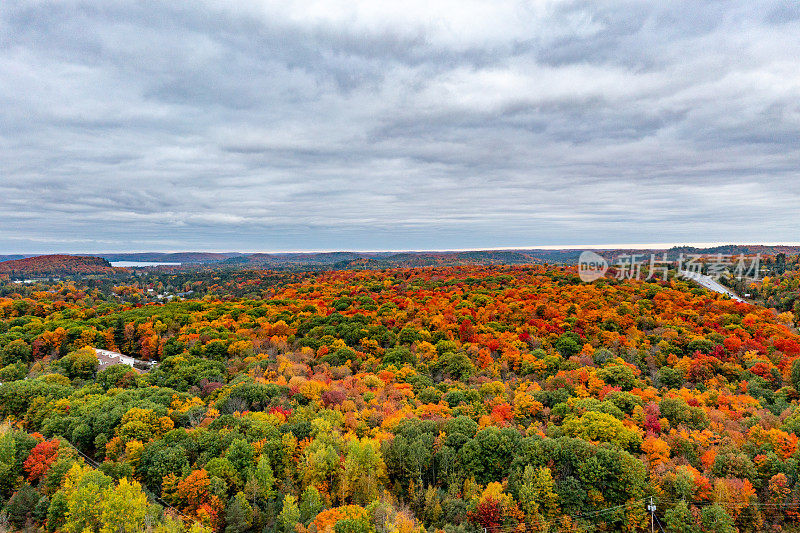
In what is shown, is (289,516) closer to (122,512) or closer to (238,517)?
(238,517)

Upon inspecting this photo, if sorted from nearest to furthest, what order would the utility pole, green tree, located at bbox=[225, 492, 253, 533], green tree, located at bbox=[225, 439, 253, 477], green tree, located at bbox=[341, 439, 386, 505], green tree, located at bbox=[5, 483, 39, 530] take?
the utility pole → green tree, located at bbox=[225, 492, 253, 533] → green tree, located at bbox=[5, 483, 39, 530] → green tree, located at bbox=[341, 439, 386, 505] → green tree, located at bbox=[225, 439, 253, 477]

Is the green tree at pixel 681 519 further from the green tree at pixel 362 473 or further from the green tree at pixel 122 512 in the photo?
the green tree at pixel 122 512

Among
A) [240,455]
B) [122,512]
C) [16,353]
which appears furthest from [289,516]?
[16,353]

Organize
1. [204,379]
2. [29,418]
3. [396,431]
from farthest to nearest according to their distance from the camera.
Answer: [204,379], [29,418], [396,431]

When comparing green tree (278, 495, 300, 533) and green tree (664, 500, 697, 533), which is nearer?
green tree (664, 500, 697, 533)

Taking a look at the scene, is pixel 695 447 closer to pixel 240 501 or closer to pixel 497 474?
pixel 497 474

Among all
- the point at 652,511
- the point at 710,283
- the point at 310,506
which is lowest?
the point at 310,506

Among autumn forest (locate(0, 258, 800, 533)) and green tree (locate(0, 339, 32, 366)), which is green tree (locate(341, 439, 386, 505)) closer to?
autumn forest (locate(0, 258, 800, 533))

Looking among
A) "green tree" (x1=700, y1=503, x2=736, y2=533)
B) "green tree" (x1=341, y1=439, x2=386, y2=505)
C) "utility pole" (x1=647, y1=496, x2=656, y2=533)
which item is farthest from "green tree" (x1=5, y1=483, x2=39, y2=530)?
"green tree" (x1=700, y1=503, x2=736, y2=533)

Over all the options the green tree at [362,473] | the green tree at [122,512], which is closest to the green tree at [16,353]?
the green tree at [122,512]

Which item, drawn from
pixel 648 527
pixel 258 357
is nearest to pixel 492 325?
pixel 258 357

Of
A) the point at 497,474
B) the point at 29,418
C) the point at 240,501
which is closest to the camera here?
the point at 240,501
